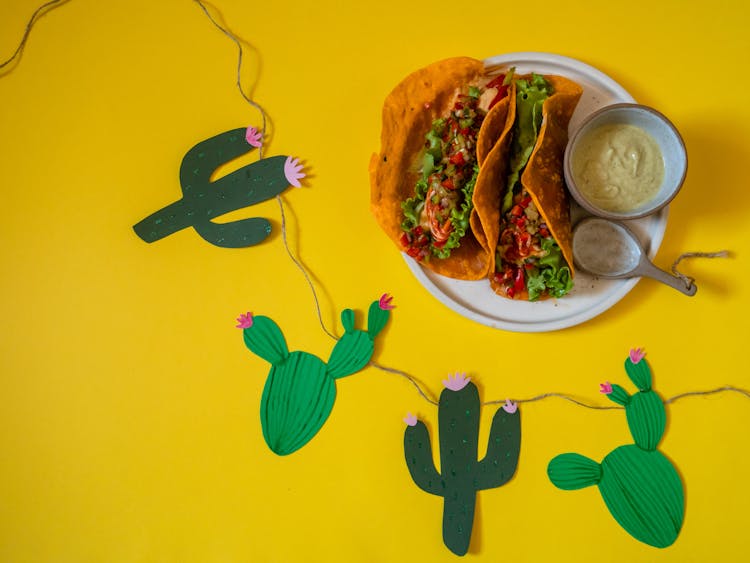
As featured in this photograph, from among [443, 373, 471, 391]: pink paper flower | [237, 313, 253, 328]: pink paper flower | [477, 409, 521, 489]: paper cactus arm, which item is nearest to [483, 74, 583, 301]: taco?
[443, 373, 471, 391]: pink paper flower

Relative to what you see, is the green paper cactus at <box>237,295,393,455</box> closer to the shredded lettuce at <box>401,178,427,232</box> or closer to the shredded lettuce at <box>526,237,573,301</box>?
the shredded lettuce at <box>401,178,427,232</box>

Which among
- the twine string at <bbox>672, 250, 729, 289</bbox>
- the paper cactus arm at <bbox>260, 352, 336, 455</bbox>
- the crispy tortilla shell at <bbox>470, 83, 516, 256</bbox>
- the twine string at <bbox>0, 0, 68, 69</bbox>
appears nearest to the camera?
the crispy tortilla shell at <bbox>470, 83, 516, 256</bbox>

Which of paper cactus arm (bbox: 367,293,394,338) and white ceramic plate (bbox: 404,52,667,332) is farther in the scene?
paper cactus arm (bbox: 367,293,394,338)

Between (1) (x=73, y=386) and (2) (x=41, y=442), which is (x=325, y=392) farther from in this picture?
(2) (x=41, y=442)

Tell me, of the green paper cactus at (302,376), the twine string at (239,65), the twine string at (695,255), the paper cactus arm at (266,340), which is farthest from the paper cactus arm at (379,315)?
the twine string at (695,255)

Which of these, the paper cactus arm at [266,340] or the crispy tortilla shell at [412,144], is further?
the paper cactus arm at [266,340]

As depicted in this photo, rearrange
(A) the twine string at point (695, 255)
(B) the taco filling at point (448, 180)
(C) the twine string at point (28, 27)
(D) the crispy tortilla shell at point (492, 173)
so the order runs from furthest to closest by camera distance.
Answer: (C) the twine string at point (28, 27) → (A) the twine string at point (695, 255) → (B) the taco filling at point (448, 180) → (D) the crispy tortilla shell at point (492, 173)

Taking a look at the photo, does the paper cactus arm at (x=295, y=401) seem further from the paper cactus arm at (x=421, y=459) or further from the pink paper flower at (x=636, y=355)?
the pink paper flower at (x=636, y=355)

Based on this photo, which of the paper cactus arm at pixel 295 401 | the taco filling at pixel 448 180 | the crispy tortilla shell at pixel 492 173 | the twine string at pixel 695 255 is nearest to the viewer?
the crispy tortilla shell at pixel 492 173
